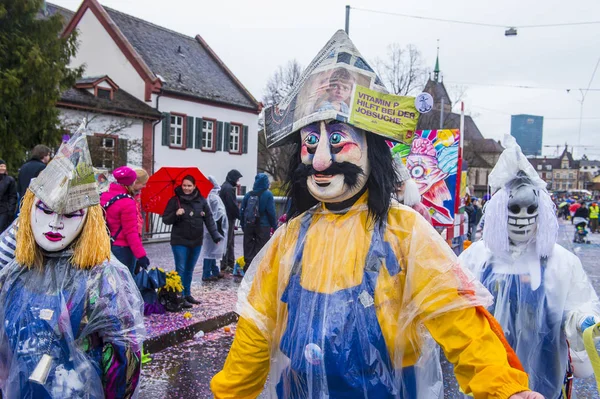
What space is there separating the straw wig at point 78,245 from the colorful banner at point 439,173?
20.8ft

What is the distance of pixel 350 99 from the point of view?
7.36 ft

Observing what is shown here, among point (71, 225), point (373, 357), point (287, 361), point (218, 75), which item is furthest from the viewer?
point (218, 75)

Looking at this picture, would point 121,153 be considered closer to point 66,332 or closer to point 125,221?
point 125,221

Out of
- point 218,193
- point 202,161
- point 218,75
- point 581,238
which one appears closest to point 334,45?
point 218,193

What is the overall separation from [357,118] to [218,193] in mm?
7139

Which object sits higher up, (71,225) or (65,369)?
(71,225)

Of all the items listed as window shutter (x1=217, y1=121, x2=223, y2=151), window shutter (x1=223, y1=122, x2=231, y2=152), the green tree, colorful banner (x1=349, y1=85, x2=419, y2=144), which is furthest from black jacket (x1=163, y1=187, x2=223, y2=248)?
window shutter (x1=223, y1=122, x2=231, y2=152)

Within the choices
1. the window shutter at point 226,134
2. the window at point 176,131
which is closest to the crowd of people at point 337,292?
the window at point 176,131

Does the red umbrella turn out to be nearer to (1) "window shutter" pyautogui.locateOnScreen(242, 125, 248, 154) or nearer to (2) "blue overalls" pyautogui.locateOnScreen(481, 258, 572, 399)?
(2) "blue overalls" pyautogui.locateOnScreen(481, 258, 572, 399)

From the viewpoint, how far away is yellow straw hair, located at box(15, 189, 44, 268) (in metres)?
2.70

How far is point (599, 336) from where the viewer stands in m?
2.55

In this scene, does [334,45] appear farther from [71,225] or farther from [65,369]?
[65,369]

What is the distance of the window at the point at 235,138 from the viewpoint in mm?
27266

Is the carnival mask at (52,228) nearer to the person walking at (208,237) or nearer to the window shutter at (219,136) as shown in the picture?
the person walking at (208,237)
